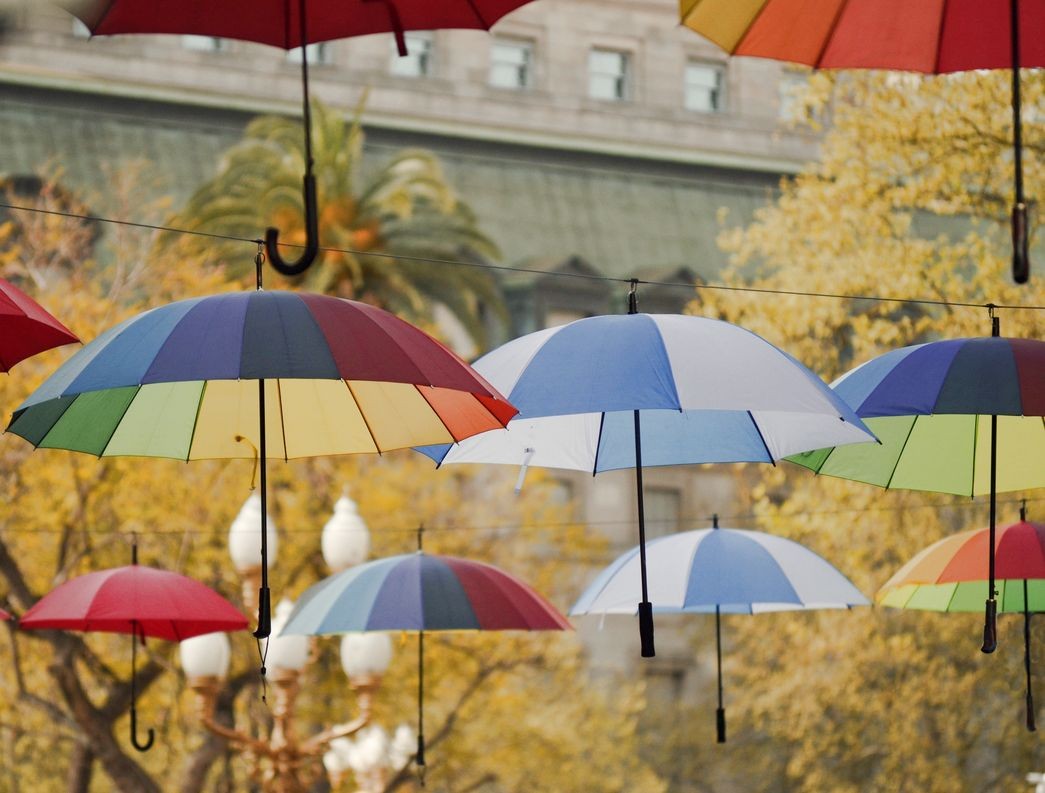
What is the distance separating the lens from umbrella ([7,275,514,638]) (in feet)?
25.8

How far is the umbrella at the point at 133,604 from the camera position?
13.6 metres

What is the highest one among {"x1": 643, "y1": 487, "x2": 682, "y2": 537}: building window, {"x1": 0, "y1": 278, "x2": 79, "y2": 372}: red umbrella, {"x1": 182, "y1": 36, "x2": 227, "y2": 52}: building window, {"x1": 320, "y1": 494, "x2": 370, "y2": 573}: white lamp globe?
{"x1": 182, "y1": 36, "x2": 227, "y2": 52}: building window

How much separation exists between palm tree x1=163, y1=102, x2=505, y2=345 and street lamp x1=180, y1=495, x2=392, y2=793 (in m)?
12.0

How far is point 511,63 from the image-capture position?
2064 inches

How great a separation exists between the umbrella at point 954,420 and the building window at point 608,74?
4198cm

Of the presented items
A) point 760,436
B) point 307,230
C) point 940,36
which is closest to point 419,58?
point 760,436

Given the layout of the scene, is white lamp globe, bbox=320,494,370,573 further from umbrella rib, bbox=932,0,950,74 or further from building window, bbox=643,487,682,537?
building window, bbox=643,487,682,537

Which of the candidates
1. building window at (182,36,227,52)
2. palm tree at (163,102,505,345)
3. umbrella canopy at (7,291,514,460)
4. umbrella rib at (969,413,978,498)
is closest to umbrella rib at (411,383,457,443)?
umbrella canopy at (7,291,514,460)

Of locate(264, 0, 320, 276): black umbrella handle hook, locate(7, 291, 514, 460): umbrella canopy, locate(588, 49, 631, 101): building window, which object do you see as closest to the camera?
locate(264, 0, 320, 276): black umbrella handle hook

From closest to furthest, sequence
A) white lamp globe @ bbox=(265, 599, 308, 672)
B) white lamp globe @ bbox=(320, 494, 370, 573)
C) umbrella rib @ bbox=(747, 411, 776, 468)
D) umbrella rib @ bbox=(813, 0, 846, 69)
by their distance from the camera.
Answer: umbrella rib @ bbox=(813, 0, 846, 69), umbrella rib @ bbox=(747, 411, 776, 468), white lamp globe @ bbox=(265, 599, 308, 672), white lamp globe @ bbox=(320, 494, 370, 573)

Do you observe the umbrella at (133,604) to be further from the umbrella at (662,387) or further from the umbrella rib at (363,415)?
the umbrella rib at (363,415)

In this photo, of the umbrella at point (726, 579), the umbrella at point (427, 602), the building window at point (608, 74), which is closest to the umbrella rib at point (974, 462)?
the umbrella at point (726, 579)

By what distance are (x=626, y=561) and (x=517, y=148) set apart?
123 ft

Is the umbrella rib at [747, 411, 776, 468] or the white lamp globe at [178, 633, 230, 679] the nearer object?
the umbrella rib at [747, 411, 776, 468]
